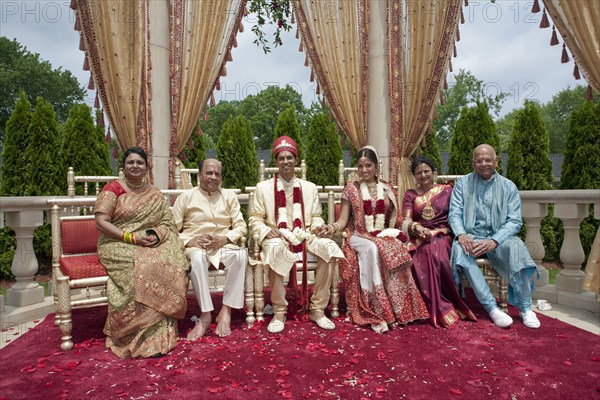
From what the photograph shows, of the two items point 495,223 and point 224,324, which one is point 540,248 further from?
point 224,324

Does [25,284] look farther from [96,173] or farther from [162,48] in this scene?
[96,173]

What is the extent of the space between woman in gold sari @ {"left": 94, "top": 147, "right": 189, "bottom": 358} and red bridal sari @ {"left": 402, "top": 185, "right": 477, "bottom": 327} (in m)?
1.92

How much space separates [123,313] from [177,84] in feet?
9.68

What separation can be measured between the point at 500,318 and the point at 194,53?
4272 mm

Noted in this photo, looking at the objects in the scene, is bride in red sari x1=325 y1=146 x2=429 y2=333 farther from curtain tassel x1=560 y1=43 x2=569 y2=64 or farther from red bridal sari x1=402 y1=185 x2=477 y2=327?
curtain tassel x1=560 y1=43 x2=569 y2=64

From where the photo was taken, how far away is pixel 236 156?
771 centimetres

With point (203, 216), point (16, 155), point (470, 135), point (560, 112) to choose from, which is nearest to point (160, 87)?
point (203, 216)

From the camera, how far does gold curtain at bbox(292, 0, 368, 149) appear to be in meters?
5.04

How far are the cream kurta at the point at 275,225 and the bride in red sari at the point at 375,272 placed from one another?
0.66 ft

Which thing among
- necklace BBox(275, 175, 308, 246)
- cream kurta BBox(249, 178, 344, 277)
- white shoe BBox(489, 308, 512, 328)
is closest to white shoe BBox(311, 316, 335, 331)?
cream kurta BBox(249, 178, 344, 277)

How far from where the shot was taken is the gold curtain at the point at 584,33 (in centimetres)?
364

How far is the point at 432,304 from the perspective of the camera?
307 centimetres

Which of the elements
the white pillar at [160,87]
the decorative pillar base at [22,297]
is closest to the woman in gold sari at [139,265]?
the decorative pillar base at [22,297]

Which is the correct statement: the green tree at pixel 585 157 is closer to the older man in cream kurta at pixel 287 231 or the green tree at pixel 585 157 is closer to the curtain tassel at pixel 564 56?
the curtain tassel at pixel 564 56
